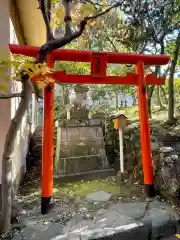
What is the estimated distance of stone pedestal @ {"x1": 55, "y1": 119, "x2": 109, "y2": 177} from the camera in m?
6.79

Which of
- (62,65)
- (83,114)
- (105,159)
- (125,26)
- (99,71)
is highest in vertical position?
(125,26)

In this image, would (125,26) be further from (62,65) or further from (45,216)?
(45,216)

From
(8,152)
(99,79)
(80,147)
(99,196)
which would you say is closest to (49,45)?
(8,152)

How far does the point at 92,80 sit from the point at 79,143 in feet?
10.5

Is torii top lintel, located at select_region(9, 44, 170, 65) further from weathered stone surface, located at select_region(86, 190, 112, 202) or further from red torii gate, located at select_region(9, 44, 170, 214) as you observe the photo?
weathered stone surface, located at select_region(86, 190, 112, 202)

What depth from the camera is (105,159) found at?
284 inches

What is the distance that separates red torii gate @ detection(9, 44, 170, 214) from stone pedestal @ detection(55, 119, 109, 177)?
229 cm

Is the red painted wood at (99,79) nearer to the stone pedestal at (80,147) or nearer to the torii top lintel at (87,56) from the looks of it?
the torii top lintel at (87,56)

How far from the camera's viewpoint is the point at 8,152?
3.08m

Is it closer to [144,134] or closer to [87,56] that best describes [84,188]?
[144,134]

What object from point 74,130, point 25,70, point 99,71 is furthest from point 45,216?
point 74,130

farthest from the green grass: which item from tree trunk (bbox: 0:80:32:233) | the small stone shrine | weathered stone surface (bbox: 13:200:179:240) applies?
tree trunk (bbox: 0:80:32:233)

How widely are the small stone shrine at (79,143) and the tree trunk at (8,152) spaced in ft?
10.5

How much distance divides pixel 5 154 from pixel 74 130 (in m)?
4.65
